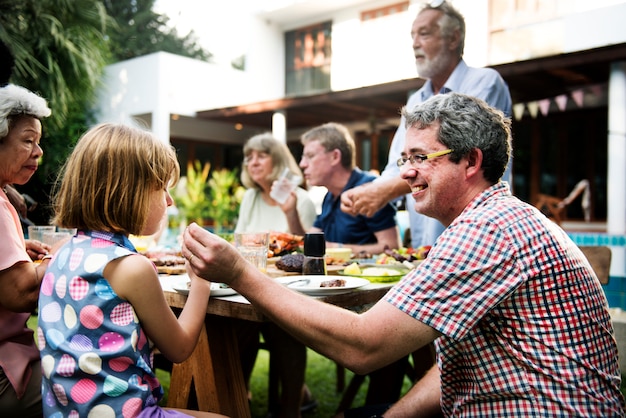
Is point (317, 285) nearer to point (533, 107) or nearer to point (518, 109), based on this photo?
point (533, 107)

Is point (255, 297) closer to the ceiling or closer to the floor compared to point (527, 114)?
closer to the floor

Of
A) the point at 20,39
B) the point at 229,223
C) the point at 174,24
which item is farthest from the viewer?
the point at 174,24

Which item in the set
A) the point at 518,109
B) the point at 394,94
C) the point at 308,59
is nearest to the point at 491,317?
the point at 394,94

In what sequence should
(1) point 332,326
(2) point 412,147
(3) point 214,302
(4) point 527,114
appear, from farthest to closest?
(4) point 527,114
(3) point 214,302
(2) point 412,147
(1) point 332,326

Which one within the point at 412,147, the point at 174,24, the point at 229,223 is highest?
the point at 174,24

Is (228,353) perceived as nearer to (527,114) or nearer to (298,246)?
(298,246)

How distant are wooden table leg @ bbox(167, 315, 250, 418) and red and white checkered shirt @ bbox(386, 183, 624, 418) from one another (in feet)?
2.74

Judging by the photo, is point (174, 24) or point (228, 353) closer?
point (228, 353)

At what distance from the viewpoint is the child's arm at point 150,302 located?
1390mm

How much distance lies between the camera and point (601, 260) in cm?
253

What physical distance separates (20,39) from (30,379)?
27.4 ft

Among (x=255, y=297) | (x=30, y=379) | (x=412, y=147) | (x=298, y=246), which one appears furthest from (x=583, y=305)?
(x=298, y=246)

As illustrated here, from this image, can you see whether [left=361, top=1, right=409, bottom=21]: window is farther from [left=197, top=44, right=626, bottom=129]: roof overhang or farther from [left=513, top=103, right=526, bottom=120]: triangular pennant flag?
[left=513, top=103, right=526, bottom=120]: triangular pennant flag

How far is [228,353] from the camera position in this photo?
192cm
